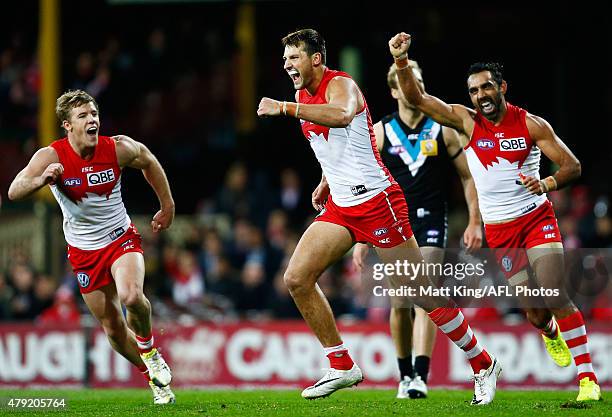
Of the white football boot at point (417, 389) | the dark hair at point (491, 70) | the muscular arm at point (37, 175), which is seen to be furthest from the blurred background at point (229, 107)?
the dark hair at point (491, 70)

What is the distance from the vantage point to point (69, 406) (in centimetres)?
1020

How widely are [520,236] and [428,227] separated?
110 centimetres

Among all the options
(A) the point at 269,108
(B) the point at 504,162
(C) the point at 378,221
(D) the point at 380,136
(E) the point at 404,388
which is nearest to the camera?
(A) the point at 269,108

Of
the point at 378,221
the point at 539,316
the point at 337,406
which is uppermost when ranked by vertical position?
the point at 378,221

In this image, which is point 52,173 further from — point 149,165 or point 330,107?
point 330,107

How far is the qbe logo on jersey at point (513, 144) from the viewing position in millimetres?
9758

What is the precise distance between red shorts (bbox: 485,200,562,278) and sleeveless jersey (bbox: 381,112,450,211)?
838 millimetres

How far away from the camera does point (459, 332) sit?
930 centimetres

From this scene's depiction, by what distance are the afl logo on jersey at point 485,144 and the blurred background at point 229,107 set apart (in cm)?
751

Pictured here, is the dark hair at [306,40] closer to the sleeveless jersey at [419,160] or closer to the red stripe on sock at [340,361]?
the sleeveless jersey at [419,160]

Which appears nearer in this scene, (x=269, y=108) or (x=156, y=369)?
(x=269, y=108)

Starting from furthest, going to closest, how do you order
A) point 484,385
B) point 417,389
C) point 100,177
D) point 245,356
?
1. point 245,356
2. point 417,389
3. point 100,177
4. point 484,385

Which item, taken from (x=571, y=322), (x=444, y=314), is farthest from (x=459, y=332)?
(x=571, y=322)

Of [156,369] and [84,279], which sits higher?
[84,279]
